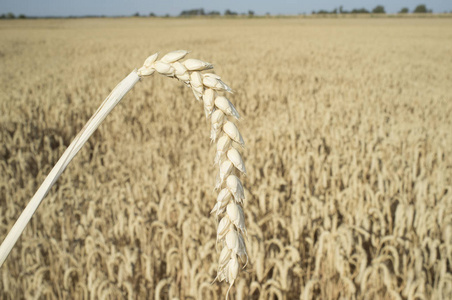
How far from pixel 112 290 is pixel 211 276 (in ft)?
2.03

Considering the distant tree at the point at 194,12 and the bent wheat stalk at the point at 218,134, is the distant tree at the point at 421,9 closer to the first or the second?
the distant tree at the point at 194,12

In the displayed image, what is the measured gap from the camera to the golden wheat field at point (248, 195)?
7.50ft

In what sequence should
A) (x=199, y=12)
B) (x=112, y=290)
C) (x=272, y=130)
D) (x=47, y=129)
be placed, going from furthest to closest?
(x=199, y=12) → (x=47, y=129) → (x=272, y=130) → (x=112, y=290)

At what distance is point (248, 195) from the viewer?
11.0 ft

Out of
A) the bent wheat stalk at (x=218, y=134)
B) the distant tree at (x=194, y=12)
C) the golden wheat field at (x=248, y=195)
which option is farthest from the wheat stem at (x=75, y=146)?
the distant tree at (x=194, y=12)

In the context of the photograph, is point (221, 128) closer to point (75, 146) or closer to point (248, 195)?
point (75, 146)

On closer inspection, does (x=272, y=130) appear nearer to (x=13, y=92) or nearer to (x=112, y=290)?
(x=112, y=290)

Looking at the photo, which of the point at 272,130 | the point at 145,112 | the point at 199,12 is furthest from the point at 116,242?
the point at 199,12

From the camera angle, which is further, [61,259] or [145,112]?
[145,112]

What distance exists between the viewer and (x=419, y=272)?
7.27 feet

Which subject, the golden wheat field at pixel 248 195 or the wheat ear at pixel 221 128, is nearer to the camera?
the wheat ear at pixel 221 128

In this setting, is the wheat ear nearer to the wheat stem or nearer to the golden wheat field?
the wheat stem

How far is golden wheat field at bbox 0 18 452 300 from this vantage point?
2.29 m

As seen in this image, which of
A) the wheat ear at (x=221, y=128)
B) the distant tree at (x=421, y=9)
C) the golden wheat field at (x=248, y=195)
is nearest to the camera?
the wheat ear at (x=221, y=128)
